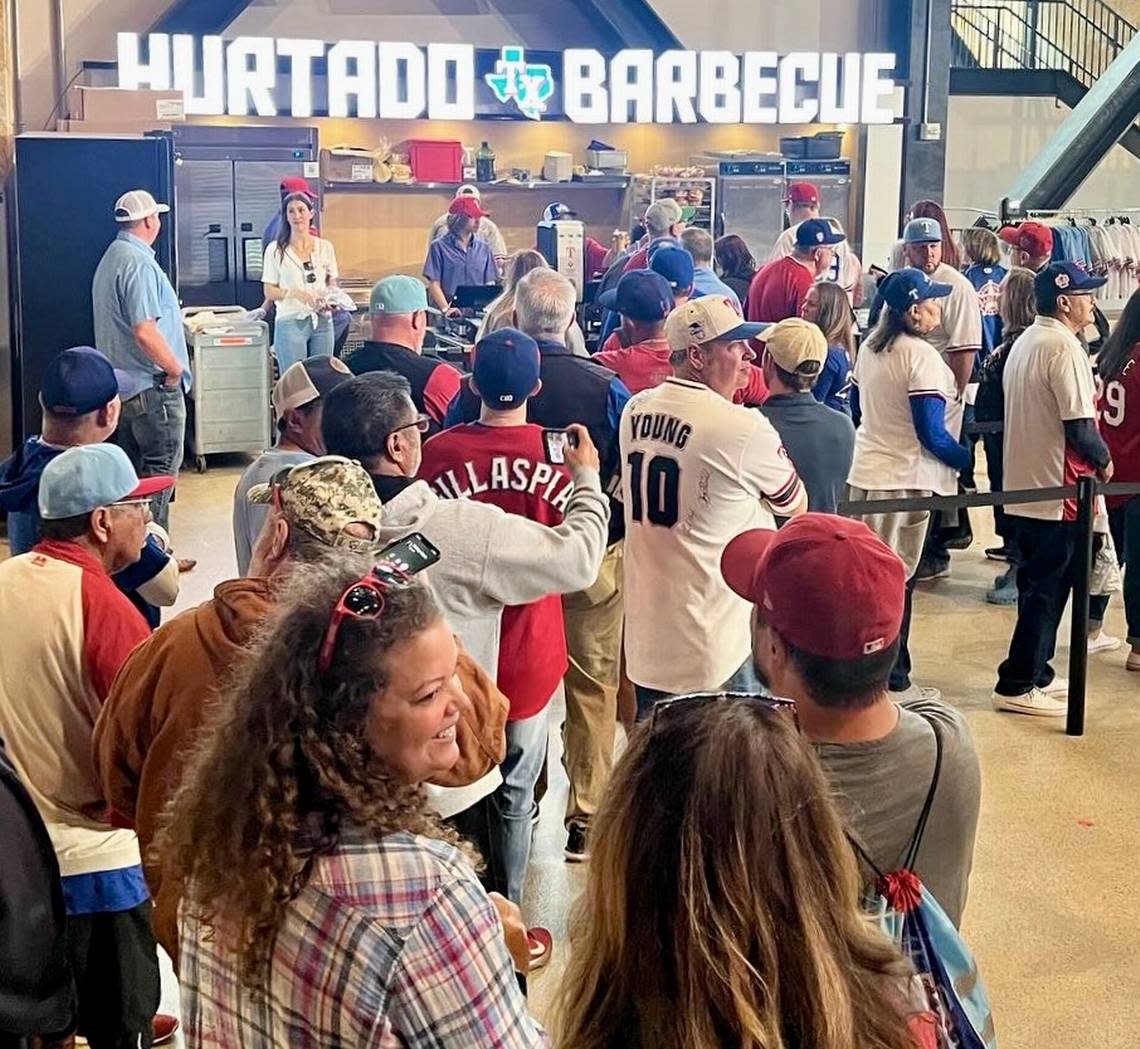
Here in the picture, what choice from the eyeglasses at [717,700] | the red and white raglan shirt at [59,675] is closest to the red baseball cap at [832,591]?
the eyeglasses at [717,700]

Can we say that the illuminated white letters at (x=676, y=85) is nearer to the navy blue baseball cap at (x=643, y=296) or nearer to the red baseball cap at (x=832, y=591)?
the navy blue baseball cap at (x=643, y=296)

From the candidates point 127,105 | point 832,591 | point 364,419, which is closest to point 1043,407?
point 364,419

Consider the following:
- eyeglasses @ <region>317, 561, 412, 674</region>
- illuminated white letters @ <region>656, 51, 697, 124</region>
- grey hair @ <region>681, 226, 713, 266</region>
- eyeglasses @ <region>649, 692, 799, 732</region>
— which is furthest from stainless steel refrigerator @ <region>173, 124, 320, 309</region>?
eyeglasses @ <region>649, 692, 799, 732</region>

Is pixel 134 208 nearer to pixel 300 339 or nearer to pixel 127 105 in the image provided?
pixel 300 339

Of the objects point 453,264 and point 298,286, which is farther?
point 453,264

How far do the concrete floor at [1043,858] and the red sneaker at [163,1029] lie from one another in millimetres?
833

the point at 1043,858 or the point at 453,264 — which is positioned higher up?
the point at 453,264

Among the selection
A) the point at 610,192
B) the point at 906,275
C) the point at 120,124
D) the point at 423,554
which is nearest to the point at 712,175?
the point at 610,192

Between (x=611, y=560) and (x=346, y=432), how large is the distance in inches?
60.5

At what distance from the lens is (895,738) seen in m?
2.18

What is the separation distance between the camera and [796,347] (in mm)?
4699

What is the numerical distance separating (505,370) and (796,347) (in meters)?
1.18

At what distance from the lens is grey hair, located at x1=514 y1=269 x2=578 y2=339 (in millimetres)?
4969

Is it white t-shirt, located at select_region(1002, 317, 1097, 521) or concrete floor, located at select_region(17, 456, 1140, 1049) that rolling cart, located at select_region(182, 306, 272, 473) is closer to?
concrete floor, located at select_region(17, 456, 1140, 1049)
